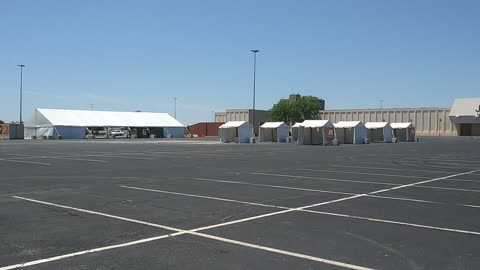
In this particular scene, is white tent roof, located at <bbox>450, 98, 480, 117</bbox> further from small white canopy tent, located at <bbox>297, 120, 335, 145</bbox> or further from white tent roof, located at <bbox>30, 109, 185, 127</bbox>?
white tent roof, located at <bbox>30, 109, 185, 127</bbox>

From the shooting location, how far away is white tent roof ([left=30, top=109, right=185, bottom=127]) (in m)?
73.4

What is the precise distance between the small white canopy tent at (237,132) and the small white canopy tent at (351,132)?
10138mm

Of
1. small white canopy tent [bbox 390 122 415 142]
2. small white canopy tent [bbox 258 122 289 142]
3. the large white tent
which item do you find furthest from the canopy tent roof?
the large white tent

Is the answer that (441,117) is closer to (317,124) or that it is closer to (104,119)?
(317,124)

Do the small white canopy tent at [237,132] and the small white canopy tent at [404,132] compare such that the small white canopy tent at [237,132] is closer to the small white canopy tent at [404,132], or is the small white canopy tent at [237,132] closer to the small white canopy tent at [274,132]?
the small white canopy tent at [274,132]

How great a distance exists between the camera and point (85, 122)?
75750 mm

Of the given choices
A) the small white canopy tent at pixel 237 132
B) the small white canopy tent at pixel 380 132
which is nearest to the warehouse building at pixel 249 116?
the small white canopy tent at pixel 380 132

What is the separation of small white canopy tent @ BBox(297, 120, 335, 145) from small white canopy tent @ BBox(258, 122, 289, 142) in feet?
21.3

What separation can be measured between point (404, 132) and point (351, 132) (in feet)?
40.4

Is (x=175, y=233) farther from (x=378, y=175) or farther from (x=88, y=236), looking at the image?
(x=378, y=175)

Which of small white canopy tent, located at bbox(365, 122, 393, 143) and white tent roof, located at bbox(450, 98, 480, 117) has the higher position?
white tent roof, located at bbox(450, 98, 480, 117)

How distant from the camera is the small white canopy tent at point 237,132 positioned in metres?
54.6

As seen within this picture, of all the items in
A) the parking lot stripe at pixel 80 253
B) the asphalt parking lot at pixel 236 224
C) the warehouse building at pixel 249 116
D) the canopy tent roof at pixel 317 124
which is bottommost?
the parking lot stripe at pixel 80 253

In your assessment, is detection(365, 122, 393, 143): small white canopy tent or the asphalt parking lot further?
detection(365, 122, 393, 143): small white canopy tent
